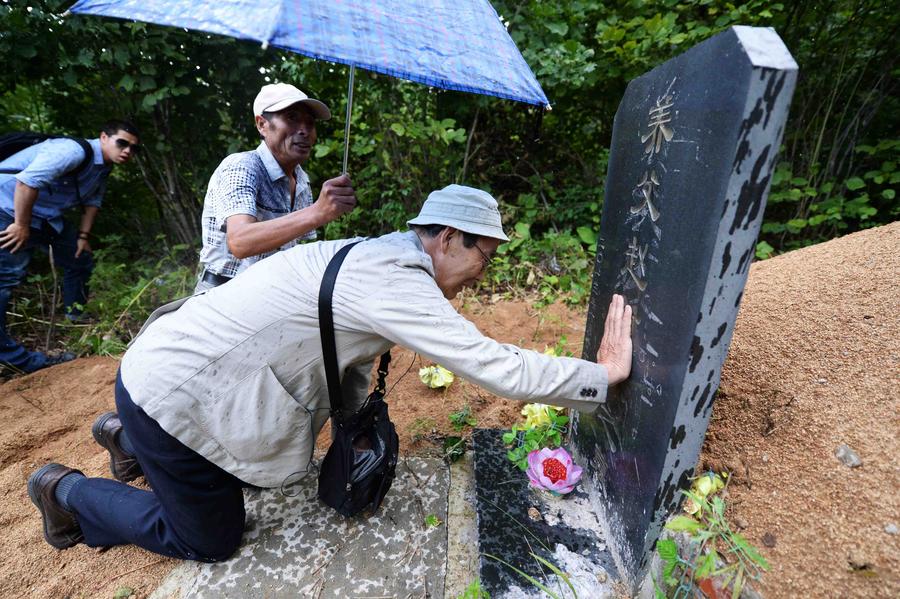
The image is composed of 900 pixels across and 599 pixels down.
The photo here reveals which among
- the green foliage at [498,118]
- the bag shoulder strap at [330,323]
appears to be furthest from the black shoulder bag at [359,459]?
the green foliage at [498,118]

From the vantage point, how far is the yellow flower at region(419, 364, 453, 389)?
8.79 feet

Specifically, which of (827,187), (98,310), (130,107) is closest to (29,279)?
(98,310)

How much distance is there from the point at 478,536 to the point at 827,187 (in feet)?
14.8

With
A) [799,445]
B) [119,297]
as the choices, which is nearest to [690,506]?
[799,445]

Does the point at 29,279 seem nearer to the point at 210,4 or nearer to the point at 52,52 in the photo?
the point at 52,52

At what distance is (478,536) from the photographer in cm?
154

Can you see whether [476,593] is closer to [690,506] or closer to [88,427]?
[690,506]

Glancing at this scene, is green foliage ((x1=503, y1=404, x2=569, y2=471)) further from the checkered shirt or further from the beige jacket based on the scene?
the checkered shirt

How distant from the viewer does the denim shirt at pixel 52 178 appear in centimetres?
307

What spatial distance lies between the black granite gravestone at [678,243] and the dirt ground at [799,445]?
23cm

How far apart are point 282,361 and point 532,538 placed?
1.06m

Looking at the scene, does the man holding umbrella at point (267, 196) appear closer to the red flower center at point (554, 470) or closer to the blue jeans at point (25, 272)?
the red flower center at point (554, 470)

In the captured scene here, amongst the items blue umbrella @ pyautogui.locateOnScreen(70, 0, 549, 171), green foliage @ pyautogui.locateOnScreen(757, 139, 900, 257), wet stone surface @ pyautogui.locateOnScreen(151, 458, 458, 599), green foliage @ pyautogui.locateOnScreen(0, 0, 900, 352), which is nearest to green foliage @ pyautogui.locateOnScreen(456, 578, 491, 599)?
A: wet stone surface @ pyautogui.locateOnScreen(151, 458, 458, 599)

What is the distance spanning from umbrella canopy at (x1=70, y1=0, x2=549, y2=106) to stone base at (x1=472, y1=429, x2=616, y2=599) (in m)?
1.52
